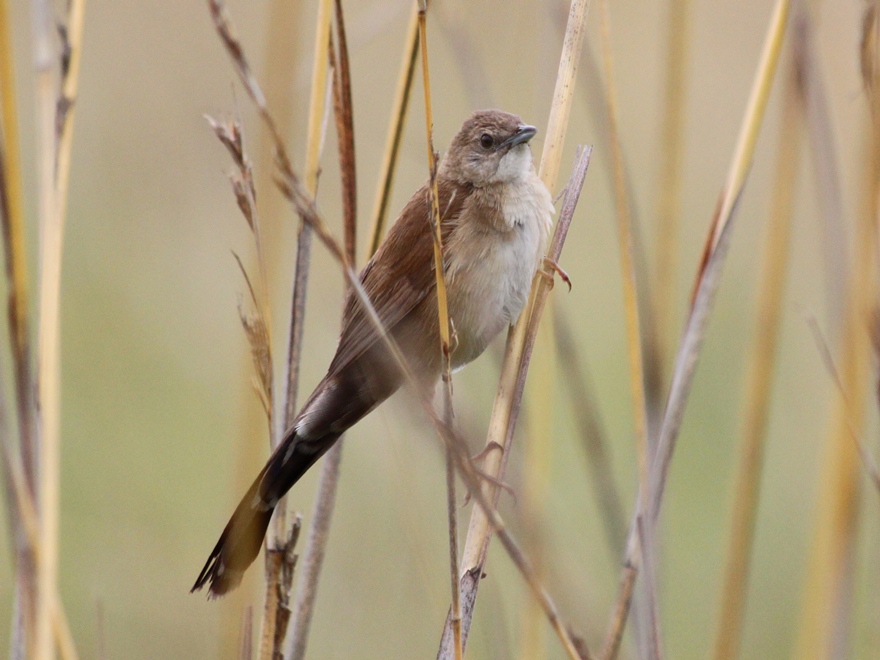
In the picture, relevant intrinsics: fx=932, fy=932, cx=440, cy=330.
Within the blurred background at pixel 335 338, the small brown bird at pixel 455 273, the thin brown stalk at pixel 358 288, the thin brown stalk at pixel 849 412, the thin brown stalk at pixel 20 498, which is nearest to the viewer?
the thin brown stalk at pixel 358 288

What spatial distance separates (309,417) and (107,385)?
2.63m

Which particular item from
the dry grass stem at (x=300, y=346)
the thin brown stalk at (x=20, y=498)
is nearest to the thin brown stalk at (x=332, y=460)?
the dry grass stem at (x=300, y=346)

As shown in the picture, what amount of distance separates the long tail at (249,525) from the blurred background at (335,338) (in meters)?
0.40

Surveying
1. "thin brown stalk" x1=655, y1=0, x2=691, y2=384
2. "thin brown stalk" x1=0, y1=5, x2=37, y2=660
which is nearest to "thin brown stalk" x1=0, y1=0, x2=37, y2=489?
"thin brown stalk" x1=0, y1=5, x2=37, y2=660

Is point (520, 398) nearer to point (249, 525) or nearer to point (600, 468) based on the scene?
point (600, 468)

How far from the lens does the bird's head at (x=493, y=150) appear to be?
2.66 metres

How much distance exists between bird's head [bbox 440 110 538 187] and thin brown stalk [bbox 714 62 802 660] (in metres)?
0.87

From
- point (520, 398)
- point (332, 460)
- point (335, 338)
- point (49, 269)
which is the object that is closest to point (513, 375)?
point (520, 398)

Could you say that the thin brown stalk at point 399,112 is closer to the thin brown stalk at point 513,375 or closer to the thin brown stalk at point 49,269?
the thin brown stalk at point 513,375

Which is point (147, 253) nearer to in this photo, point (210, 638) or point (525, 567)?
point (210, 638)

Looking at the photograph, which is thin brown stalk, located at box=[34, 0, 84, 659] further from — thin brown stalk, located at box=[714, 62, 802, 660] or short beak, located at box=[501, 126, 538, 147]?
short beak, located at box=[501, 126, 538, 147]

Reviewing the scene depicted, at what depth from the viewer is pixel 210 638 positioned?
8.35ft

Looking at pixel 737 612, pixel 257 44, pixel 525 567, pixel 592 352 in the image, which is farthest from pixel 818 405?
pixel 257 44

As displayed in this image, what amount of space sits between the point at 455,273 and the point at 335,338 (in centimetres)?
146
